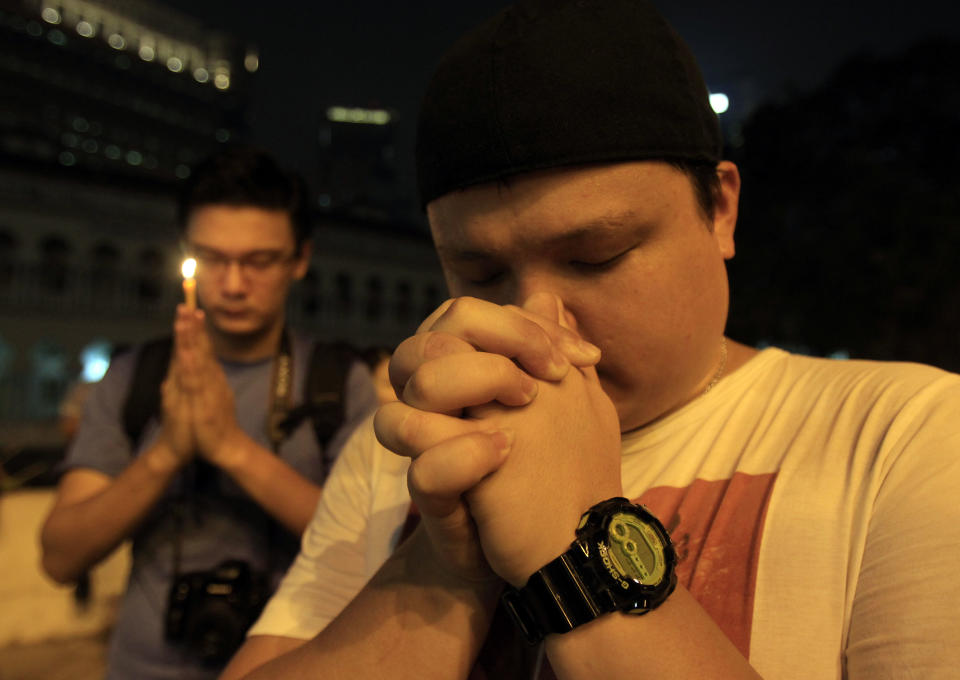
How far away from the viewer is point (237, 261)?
2688 mm

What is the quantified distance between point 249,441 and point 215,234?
855mm

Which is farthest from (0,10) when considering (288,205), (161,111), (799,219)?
(288,205)

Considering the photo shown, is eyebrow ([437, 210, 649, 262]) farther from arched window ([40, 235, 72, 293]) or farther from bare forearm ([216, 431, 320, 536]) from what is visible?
arched window ([40, 235, 72, 293])

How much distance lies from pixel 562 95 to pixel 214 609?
194 centimetres

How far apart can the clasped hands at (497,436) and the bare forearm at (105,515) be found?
1611 mm

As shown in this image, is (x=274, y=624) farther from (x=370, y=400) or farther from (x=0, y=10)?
(x=0, y=10)

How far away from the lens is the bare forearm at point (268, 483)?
89.1 inches

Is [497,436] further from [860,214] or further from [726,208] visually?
[860,214]

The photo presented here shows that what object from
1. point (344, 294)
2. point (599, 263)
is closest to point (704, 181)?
point (599, 263)

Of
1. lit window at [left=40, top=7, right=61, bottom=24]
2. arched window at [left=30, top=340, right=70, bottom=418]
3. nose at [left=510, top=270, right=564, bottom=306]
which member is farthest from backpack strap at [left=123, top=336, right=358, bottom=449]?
lit window at [left=40, top=7, right=61, bottom=24]

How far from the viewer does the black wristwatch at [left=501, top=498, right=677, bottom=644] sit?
866mm

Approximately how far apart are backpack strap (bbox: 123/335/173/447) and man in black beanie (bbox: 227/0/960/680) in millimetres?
1431

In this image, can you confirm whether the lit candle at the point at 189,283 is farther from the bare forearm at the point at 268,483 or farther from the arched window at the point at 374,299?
the arched window at the point at 374,299

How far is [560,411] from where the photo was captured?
3.07 ft
